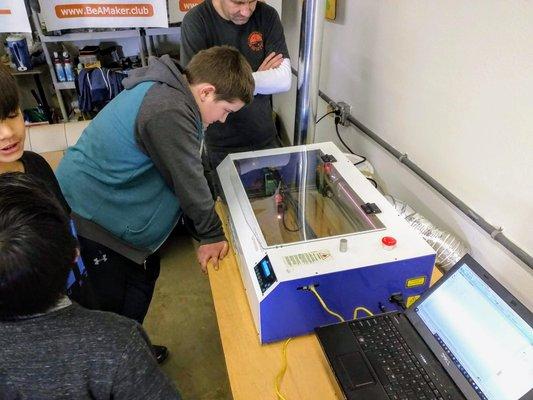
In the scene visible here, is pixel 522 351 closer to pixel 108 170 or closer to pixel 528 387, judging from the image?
pixel 528 387

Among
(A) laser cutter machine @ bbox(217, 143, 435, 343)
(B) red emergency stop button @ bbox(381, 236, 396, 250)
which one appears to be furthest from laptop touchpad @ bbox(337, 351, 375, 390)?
(B) red emergency stop button @ bbox(381, 236, 396, 250)

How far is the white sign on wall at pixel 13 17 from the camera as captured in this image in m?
2.57

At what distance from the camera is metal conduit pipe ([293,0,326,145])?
1.41m

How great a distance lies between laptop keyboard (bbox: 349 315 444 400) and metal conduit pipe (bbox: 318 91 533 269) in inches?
14.8

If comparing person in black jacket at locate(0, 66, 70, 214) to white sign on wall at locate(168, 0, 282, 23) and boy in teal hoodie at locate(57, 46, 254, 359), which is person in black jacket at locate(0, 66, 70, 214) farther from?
white sign on wall at locate(168, 0, 282, 23)

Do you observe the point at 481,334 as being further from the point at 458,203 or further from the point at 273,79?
the point at 273,79

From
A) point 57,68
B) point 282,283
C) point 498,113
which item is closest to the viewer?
point 282,283

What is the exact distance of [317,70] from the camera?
1.55m

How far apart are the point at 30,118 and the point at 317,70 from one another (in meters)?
2.63

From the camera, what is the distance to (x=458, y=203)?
1.17 meters

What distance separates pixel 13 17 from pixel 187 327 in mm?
2353

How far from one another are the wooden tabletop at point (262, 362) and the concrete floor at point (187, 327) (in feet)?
2.56

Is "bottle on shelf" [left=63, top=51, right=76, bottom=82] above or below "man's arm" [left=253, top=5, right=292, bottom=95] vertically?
below

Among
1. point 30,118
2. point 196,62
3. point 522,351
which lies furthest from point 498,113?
point 30,118
